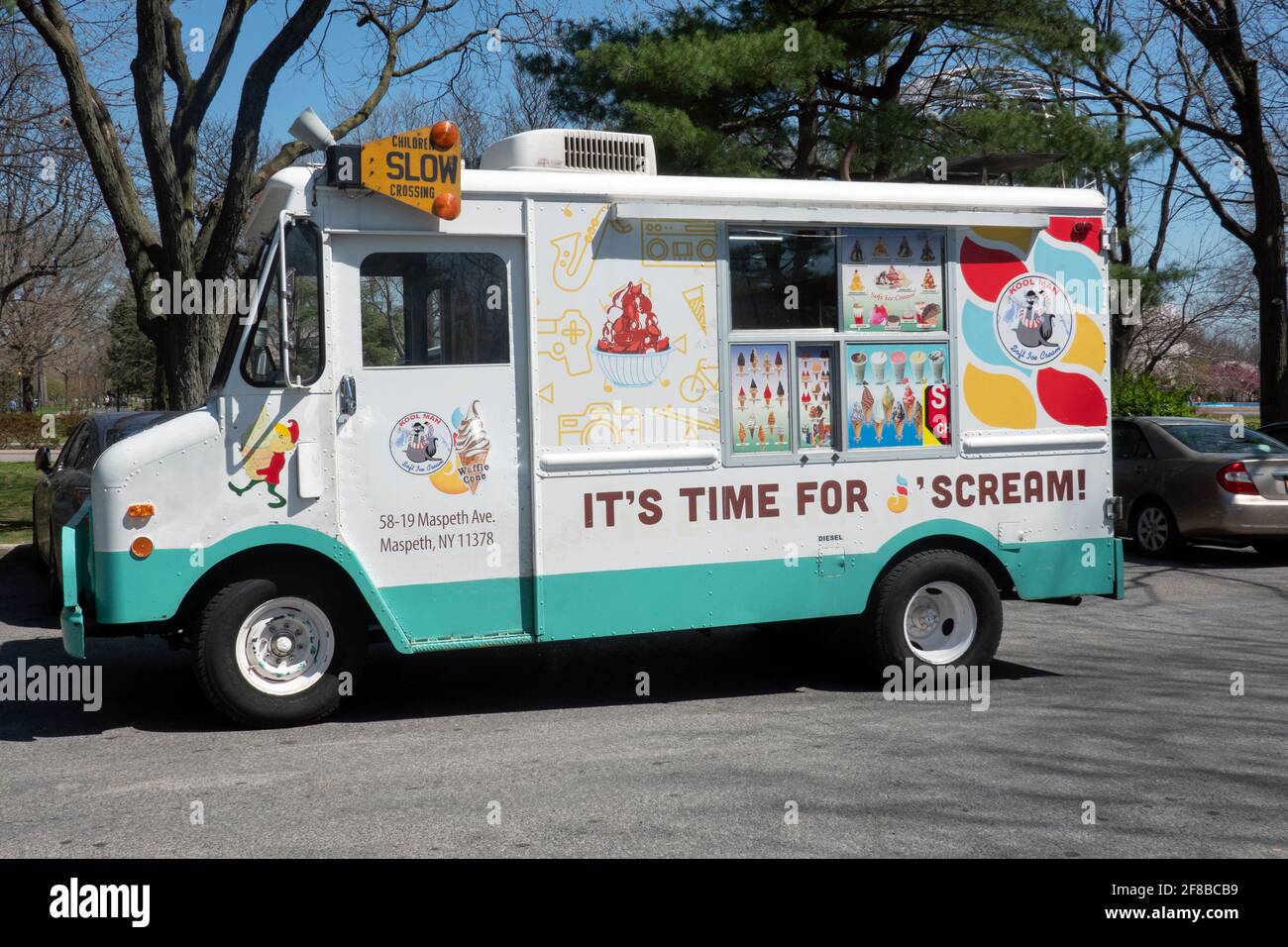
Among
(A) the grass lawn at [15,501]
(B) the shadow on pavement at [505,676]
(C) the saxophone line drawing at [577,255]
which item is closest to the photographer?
(C) the saxophone line drawing at [577,255]

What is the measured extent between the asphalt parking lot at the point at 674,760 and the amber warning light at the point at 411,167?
2791 millimetres

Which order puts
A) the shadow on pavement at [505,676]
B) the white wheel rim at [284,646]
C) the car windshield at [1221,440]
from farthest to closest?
the car windshield at [1221,440]
the shadow on pavement at [505,676]
the white wheel rim at [284,646]

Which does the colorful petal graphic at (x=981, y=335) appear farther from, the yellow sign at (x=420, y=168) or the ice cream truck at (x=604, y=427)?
the yellow sign at (x=420, y=168)

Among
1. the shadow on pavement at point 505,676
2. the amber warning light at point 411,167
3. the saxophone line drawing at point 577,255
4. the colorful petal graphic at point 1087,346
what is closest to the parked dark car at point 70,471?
the shadow on pavement at point 505,676

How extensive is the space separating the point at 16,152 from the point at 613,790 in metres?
17.8

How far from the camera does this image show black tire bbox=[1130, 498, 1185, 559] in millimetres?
13438

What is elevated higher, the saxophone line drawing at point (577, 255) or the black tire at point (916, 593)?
the saxophone line drawing at point (577, 255)

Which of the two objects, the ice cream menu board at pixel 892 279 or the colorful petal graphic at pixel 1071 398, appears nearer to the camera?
the ice cream menu board at pixel 892 279

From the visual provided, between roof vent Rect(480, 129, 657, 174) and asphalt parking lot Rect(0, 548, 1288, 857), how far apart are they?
3082 millimetres

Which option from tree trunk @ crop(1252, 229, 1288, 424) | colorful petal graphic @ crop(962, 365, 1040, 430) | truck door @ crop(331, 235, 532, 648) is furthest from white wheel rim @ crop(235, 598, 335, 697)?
tree trunk @ crop(1252, 229, 1288, 424)

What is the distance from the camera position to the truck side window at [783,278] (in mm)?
7125

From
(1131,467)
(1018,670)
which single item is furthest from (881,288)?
(1131,467)

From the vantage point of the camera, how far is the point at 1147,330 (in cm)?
3897

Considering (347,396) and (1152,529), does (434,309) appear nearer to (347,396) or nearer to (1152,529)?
(347,396)
